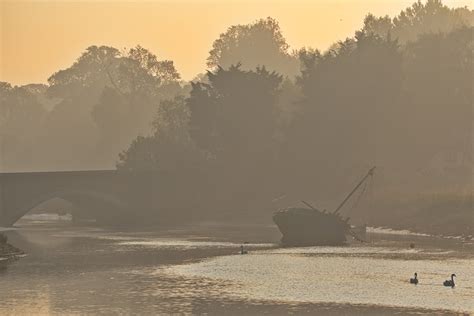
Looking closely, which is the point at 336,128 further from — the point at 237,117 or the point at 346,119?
the point at 237,117

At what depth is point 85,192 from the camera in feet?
554

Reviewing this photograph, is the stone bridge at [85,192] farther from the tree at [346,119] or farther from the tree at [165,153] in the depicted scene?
the tree at [346,119]

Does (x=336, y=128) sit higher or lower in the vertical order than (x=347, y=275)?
higher

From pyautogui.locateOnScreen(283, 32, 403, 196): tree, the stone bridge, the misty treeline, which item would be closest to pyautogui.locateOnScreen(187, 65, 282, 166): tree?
the misty treeline

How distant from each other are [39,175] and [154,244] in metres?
42.6

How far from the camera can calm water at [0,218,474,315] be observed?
7625 cm

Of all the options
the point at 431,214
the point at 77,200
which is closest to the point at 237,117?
the point at 77,200

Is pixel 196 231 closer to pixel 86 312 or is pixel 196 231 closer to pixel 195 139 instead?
pixel 195 139

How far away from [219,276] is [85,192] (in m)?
79.8

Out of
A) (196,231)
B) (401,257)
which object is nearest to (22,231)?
(196,231)

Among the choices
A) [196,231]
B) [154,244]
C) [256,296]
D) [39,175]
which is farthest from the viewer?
[39,175]

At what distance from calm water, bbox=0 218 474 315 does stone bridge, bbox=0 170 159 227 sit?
30.4m

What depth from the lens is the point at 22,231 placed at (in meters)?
151

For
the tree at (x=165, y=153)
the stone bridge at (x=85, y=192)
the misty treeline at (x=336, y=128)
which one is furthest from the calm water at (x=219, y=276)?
the tree at (x=165, y=153)
